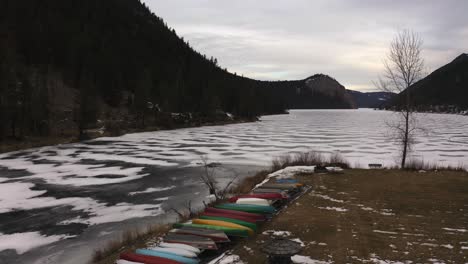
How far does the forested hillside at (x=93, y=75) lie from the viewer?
53.5 meters

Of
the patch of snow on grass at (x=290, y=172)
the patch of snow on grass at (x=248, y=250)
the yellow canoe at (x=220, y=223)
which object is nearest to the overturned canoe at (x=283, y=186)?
the patch of snow on grass at (x=290, y=172)

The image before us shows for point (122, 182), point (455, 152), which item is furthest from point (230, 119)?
point (122, 182)

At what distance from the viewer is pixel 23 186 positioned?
1992 centimetres

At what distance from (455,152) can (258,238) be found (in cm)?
2910

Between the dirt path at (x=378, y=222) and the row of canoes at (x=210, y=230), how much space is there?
18.9 inches

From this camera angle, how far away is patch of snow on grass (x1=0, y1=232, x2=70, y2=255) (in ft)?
36.3

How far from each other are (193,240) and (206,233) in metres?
0.51

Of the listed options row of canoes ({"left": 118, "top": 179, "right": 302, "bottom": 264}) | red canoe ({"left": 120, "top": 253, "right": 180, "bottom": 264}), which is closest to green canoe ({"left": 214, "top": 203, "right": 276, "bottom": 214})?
row of canoes ({"left": 118, "top": 179, "right": 302, "bottom": 264})

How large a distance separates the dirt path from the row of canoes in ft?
1.57

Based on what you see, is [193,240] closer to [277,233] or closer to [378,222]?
[277,233]

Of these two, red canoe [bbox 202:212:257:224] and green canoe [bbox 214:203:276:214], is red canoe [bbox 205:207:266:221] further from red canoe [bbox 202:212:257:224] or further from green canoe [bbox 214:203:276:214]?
green canoe [bbox 214:203:276:214]

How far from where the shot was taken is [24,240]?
11680 millimetres

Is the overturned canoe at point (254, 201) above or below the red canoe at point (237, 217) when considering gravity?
above

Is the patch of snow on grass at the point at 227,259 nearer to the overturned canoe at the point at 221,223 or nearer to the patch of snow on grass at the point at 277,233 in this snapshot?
the overturned canoe at the point at 221,223
